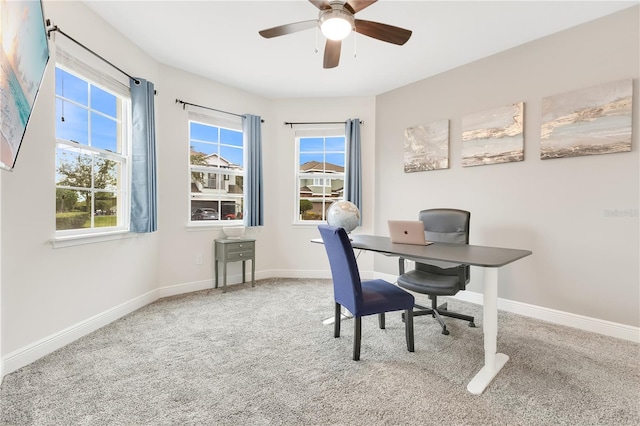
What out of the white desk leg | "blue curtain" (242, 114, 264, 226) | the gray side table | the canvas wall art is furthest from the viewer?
"blue curtain" (242, 114, 264, 226)

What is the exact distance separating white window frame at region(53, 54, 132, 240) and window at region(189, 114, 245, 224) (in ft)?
2.67

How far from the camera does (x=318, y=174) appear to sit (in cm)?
454

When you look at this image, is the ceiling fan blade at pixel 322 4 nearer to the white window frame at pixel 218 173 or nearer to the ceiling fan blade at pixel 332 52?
the ceiling fan blade at pixel 332 52

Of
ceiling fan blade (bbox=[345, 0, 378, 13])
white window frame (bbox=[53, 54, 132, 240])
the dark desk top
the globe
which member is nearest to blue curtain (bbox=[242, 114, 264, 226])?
white window frame (bbox=[53, 54, 132, 240])

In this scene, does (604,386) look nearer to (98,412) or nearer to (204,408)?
(204,408)

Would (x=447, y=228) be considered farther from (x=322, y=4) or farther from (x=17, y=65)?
(x=17, y=65)

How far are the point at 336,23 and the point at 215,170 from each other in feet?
8.50

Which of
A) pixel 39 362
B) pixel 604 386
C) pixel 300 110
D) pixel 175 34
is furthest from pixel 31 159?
pixel 604 386

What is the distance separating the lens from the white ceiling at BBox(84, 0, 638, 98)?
2443 mm

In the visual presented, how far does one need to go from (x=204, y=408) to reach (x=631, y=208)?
3.32m

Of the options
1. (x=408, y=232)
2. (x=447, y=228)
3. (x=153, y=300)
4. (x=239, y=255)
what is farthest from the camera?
(x=239, y=255)

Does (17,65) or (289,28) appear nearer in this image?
(17,65)

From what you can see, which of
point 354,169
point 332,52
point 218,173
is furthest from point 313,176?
point 332,52

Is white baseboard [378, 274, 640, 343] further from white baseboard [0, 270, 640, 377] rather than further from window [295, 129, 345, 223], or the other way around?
window [295, 129, 345, 223]
